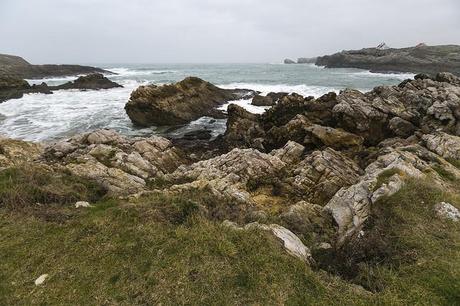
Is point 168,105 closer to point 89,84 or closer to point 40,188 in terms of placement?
point 40,188

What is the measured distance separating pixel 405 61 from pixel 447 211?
3682 inches

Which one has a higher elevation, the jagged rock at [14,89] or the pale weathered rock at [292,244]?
the pale weathered rock at [292,244]

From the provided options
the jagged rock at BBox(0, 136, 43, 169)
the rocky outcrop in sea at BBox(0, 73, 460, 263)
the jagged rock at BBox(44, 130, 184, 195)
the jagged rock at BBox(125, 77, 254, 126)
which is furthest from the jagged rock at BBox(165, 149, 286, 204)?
the jagged rock at BBox(125, 77, 254, 126)

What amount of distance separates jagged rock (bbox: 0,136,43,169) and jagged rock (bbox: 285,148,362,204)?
9.91 meters

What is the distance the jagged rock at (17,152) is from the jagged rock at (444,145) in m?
16.5

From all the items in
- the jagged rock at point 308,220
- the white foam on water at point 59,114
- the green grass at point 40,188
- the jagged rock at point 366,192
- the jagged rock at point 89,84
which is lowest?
the white foam on water at point 59,114

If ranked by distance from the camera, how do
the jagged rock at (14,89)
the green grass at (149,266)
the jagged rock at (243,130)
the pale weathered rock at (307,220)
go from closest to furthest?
the green grass at (149,266)
the pale weathered rock at (307,220)
the jagged rock at (243,130)
the jagged rock at (14,89)

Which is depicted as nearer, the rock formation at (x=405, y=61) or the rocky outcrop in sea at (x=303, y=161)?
the rocky outcrop in sea at (x=303, y=161)

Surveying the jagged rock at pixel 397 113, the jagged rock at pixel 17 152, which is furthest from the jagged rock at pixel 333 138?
the jagged rock at pixel 17 152

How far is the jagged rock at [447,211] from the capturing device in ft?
28.9

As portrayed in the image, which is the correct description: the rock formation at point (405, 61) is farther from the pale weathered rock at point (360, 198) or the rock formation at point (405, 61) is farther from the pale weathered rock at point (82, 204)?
the pale weathered rock at point (82, 204)

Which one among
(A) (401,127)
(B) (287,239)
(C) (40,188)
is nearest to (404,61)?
(A) (401,127)

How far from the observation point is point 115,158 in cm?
1451

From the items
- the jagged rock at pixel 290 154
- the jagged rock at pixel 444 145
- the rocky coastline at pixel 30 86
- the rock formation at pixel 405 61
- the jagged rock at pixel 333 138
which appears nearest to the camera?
the jagged rock at pixel 444 145
